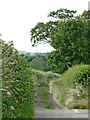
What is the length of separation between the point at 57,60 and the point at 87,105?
8864 mm

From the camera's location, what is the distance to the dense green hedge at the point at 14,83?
4.32m

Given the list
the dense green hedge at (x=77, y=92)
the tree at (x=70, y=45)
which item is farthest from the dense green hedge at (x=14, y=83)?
the tree at (x=70, y=45)

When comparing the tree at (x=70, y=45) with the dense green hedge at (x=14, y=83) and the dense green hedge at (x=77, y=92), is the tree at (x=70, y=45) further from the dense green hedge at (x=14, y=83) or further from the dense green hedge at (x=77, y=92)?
the dense green hedge at (x=14, y=83)

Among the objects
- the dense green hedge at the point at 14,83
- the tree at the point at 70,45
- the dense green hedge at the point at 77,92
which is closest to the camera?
the dense green hedge at the point at 14,83

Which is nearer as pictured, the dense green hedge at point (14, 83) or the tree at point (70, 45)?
the dense green hedge at point (14, 83)

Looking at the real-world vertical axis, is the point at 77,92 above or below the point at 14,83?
below

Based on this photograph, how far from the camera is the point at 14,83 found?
4602mm

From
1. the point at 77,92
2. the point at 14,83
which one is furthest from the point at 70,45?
the point at 14,83

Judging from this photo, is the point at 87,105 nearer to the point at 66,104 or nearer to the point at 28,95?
the point at 66,104

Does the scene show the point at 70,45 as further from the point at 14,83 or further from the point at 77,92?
the point at 14,83

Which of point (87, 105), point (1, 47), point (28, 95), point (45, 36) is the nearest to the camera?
point (1, 47)

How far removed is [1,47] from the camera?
4676mm

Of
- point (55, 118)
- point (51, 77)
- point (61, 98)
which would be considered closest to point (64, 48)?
point (51, 77)

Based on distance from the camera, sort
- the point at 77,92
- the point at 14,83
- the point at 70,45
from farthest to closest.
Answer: the point at 70,45 < the point at 77,92 < the point at 14,83
